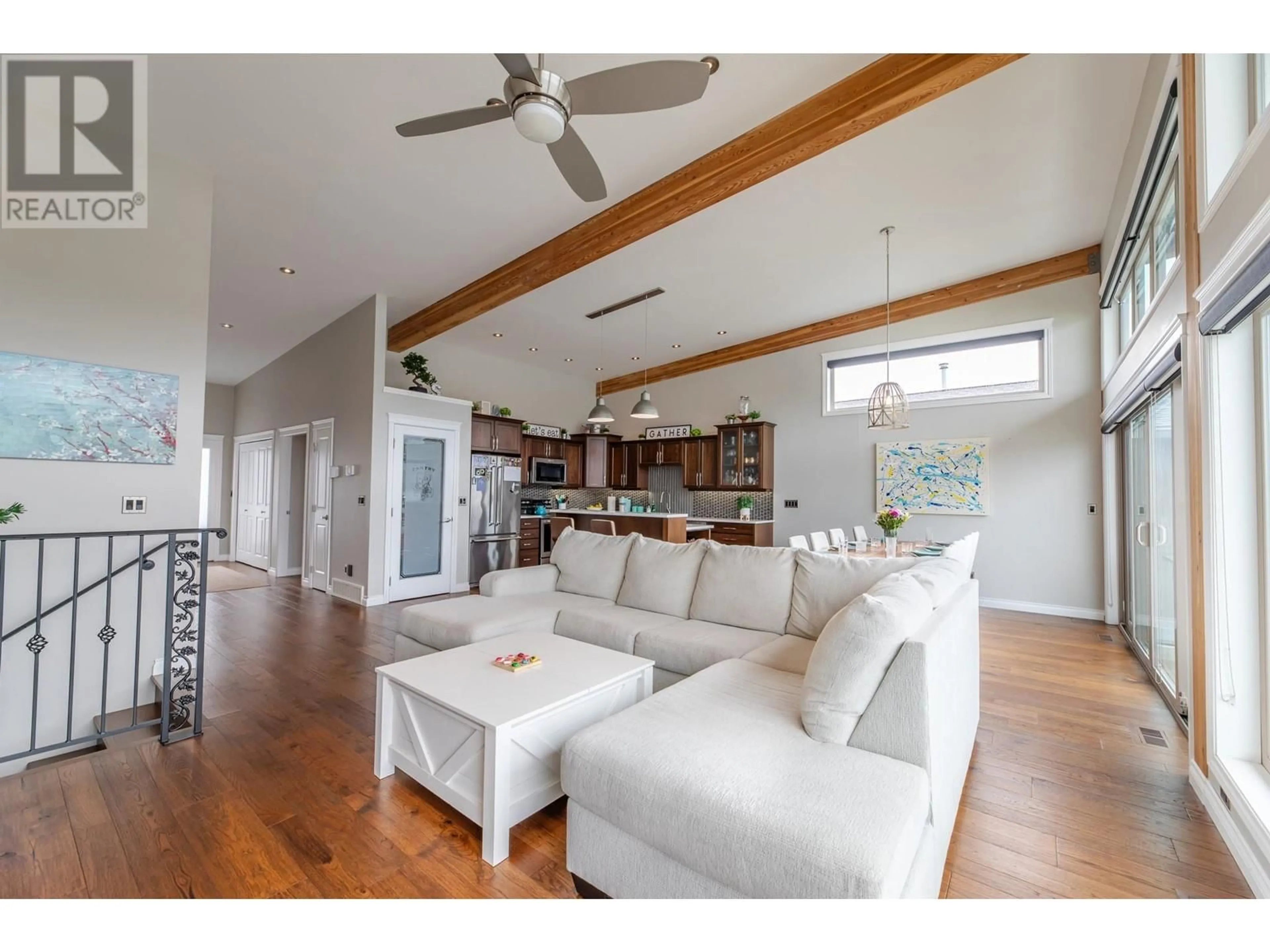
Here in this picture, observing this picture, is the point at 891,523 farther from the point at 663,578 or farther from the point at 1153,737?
the point at 663,578

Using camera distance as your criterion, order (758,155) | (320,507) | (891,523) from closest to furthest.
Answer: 1. (758,155)
2. (891,523)
3. (320,507)

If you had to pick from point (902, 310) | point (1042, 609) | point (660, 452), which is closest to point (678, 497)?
point (660, 452)

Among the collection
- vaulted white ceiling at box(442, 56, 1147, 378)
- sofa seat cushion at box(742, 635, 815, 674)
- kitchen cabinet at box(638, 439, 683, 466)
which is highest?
vaulted white ceiling at box(442, 56, 1147, 378)

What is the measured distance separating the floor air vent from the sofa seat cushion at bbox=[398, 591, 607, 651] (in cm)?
295

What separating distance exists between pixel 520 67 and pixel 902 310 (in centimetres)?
553

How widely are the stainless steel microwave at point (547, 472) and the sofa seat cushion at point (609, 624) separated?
15.6 ft

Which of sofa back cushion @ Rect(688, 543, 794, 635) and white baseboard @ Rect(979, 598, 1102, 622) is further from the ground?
sofa back cushion @ Rect(688, 543, 794, 635)

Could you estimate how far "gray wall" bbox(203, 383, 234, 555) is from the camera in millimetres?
8695

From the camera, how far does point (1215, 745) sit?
2037 millimetres

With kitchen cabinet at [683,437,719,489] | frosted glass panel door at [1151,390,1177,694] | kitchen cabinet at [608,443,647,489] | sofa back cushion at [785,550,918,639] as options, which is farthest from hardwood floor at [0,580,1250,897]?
kitchen cabinet at [608,443,647,489]

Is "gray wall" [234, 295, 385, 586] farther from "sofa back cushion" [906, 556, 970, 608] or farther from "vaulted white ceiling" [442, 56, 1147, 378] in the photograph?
"sofa back cushion" [906, 556, 970, 608]

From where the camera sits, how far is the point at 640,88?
2047 millimetres

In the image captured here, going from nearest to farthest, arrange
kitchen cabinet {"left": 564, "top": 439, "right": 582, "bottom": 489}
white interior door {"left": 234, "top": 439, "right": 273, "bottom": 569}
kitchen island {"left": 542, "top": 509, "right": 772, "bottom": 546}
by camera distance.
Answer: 1. kitchen island {"left": 542, "top": 509, "right": 772, "bottom": 546}
2. white interior door {"left": 234, "top": 439, "right": 273, "bottom": 569}
3. kitchen cabinet {"left": 564, "top": 439, "right": 582, "bottom": 489}
